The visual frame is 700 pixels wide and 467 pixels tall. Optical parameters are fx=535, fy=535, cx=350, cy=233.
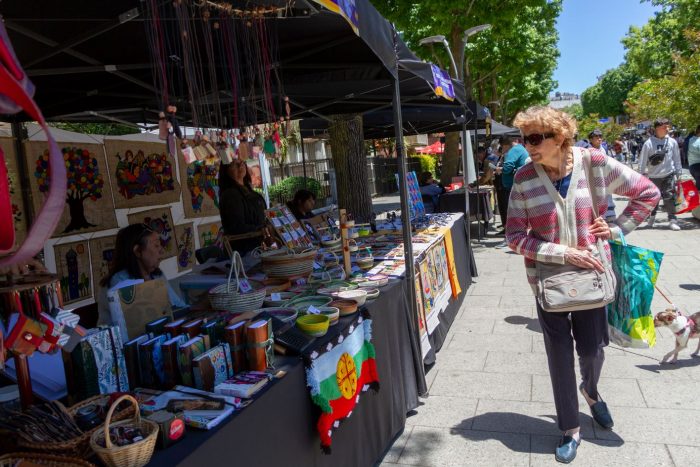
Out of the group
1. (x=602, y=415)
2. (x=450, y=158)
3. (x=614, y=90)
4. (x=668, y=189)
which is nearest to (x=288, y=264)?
(x=602, y=415)

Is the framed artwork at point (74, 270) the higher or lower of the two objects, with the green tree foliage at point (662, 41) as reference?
lower

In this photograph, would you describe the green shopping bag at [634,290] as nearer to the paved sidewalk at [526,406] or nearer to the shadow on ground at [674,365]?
the paved sidewalk at [526,406]

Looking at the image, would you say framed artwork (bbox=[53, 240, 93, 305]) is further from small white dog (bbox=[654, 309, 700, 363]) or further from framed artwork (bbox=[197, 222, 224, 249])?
small white dog (bbox=[654, 309, 700, 363])

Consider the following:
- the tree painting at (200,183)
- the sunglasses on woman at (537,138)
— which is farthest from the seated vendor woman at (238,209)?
the sunglasses on woman at (537,138)

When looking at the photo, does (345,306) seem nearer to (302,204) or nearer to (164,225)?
(302,204)

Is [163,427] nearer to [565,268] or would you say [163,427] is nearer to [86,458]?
[86,458]

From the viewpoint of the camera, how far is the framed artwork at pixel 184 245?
6.78m

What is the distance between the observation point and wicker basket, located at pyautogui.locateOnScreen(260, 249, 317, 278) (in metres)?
3.14

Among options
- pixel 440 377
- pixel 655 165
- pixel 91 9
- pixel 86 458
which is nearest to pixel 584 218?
pixel 440 377

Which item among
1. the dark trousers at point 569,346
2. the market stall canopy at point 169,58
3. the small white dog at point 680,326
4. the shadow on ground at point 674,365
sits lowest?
the shadow on ground at point 674,365

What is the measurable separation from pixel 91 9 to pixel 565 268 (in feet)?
9.52

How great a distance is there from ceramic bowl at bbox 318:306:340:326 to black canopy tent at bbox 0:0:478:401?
1.00m

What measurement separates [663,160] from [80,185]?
336 inches

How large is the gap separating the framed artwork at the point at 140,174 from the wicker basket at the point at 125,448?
16.4 feet
